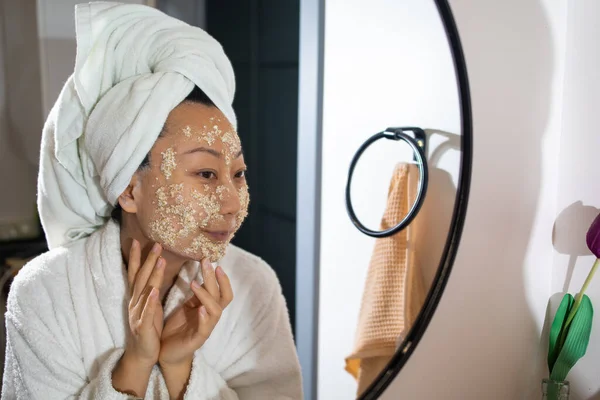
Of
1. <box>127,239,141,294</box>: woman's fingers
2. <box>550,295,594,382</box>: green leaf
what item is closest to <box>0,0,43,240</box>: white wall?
<box>127,239,141,294</box>: woman's fingers

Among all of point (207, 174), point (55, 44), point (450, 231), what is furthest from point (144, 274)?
point (450, 231)

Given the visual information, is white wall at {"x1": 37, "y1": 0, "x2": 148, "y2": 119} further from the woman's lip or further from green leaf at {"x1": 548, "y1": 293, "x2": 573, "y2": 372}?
green leaf at {"x1": 548, "y1": 293, "x2": 573, "y2": 372}

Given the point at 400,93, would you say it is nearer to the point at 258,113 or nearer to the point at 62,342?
the point at 258,113

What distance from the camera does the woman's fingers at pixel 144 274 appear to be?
23.7 inches

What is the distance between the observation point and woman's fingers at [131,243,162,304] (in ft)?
1.98

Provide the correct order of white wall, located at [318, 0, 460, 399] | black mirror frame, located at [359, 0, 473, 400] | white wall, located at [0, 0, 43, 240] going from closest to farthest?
white wall, located at [0, 0, 43, 240]
white wall, located at [318, 0, 460, 399]
black mirror frame, located at [359, 0, 473, 400]

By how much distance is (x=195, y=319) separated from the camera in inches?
25.3

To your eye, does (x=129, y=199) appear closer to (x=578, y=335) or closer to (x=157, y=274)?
(x=157, y=274)

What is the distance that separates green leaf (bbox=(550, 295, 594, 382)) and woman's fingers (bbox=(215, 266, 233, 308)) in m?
0.72

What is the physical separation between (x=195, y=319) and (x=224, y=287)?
0.17 feet

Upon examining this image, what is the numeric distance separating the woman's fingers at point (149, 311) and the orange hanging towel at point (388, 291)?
35cm

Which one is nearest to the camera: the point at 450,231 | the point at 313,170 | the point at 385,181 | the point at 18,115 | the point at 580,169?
the point at 18,115

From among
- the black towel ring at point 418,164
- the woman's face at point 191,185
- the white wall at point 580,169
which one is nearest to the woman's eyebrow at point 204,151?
the woman's face at point 191,185

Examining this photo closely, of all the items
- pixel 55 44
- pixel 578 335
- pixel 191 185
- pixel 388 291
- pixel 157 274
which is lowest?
pixel 578 335
